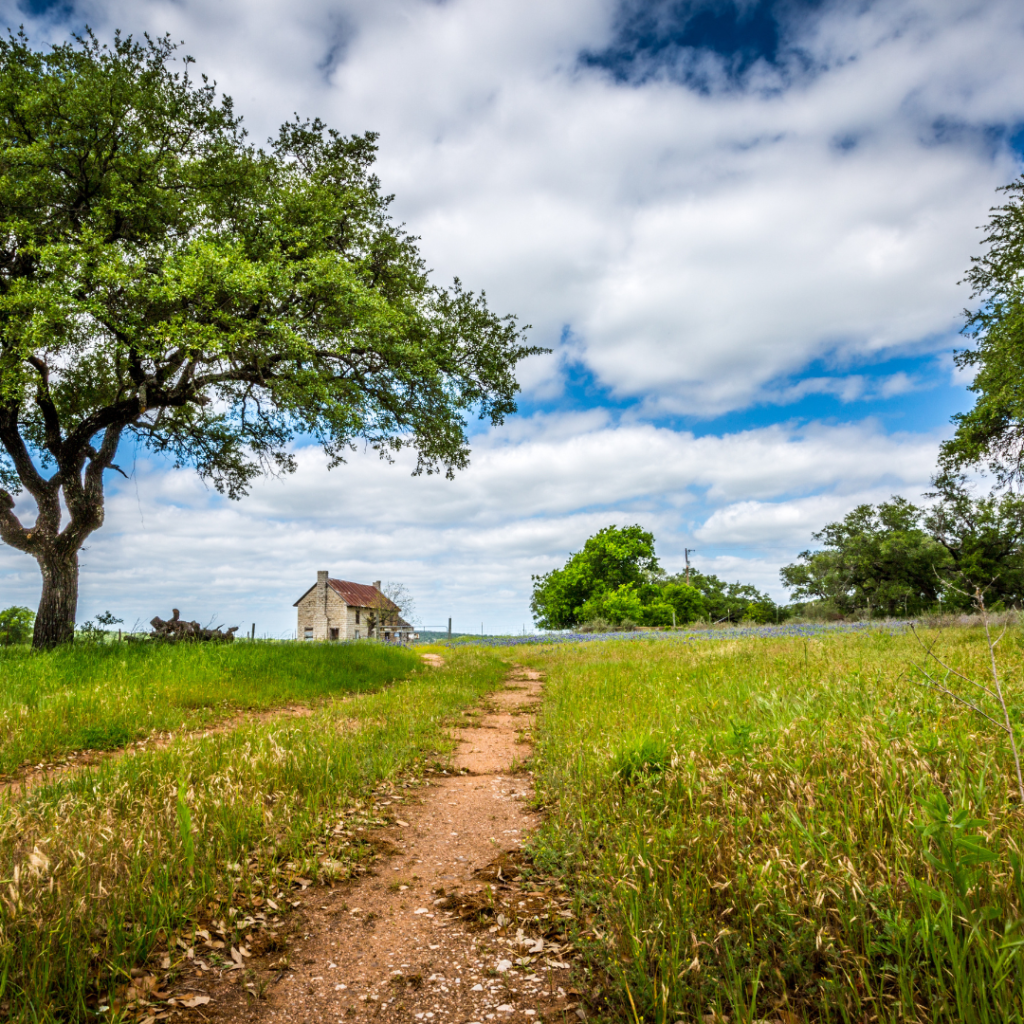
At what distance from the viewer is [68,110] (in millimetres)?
12797

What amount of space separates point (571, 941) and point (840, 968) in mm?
1400

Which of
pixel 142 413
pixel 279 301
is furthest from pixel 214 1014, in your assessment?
pixel 142 413

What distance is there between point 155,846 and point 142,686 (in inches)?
285

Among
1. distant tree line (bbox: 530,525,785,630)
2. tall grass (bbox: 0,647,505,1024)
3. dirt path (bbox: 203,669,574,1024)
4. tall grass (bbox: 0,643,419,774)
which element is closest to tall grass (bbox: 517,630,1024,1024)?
dirt path (bbox: 203,669,574,1024)

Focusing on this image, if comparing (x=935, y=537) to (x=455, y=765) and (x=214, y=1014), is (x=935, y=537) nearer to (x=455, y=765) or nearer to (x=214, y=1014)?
(x=455, y=765)

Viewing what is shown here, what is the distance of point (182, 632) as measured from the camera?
16.3m

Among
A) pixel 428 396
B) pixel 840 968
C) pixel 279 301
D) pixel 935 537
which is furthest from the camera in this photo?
pixel 935 537

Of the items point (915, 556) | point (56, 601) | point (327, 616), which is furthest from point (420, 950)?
point (327, 616)

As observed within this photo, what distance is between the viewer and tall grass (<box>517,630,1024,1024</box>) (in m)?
2.38

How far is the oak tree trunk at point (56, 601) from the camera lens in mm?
14172

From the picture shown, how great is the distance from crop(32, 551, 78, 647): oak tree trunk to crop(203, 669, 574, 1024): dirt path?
13766 millimetres

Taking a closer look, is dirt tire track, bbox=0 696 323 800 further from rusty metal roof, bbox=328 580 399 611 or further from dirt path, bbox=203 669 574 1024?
rusty metal roof, bbox=328 580 399 611

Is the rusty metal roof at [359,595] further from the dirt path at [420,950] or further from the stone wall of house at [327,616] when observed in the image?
the dirt path at [420,950]

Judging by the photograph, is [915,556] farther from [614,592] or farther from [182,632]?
[182,632]
